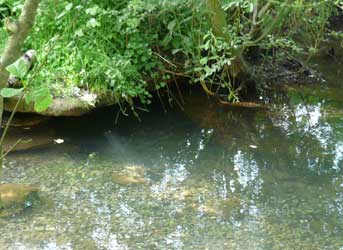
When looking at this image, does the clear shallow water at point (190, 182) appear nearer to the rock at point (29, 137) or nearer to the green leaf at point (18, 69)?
the rock at point (29, 137)

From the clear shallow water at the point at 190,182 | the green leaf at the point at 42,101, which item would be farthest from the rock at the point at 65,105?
the green leaf at the point at 42,101

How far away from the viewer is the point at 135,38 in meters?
4.73

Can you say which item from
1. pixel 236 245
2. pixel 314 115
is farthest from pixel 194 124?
pixel 236 245

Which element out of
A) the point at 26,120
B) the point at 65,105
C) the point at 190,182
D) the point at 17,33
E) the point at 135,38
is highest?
the point at 17,33

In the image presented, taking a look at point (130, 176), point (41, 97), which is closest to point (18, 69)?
point (41, 97)

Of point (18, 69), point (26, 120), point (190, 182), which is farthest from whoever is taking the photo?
point (26, 120)

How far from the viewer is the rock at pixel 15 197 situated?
10.7ft

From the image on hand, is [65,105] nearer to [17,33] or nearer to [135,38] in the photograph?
[135,38]

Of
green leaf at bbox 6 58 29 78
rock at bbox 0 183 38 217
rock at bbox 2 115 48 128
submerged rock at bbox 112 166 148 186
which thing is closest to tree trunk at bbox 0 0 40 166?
green leaf at bbox 6 58 29 78

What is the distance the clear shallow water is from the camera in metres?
3.10

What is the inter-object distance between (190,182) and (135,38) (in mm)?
1588

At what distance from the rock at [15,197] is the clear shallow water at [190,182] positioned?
0.06 meters

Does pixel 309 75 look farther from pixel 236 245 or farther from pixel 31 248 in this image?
pixel 31 248

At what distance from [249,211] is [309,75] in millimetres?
3479
